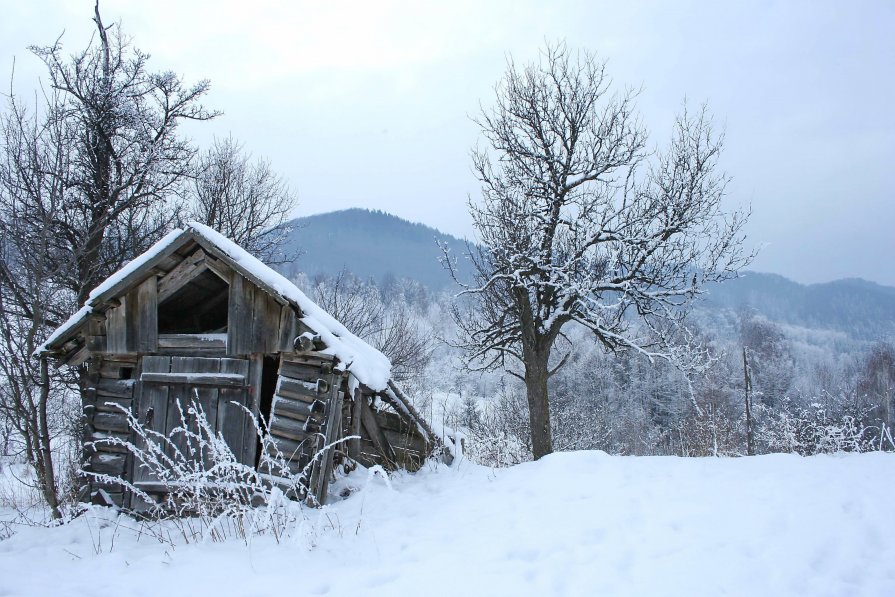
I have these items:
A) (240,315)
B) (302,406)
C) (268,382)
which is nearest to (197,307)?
(268,382)

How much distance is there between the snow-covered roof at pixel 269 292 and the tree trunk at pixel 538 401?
468cm

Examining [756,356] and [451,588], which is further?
[756,356]

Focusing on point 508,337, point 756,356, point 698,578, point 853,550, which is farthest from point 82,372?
point 756,356

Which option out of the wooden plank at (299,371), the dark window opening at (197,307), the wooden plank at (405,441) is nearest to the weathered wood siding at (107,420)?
the dark window opening at (197,307)

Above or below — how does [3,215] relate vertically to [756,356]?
above

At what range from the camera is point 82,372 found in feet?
34.0

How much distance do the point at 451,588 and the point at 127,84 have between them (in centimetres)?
1351

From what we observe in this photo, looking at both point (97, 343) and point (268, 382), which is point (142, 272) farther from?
point (268, 382)

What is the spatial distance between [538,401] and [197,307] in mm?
7124

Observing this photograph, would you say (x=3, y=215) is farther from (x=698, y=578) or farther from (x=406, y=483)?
(x=698, y=578)

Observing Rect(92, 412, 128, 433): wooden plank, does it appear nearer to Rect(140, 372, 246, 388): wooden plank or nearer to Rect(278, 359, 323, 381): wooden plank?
Rect(140, 372, 246, 388): wooden plank

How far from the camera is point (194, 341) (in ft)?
26.2

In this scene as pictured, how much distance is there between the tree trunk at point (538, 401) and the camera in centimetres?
1166

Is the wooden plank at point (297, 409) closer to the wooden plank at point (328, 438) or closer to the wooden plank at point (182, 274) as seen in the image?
the wooden plank at point (328, 438)
